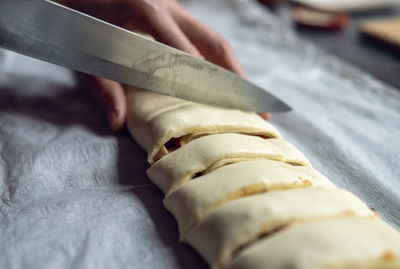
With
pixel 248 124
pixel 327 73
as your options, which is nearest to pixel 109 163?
pixel 248 124

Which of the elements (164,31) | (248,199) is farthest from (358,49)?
(248,199)

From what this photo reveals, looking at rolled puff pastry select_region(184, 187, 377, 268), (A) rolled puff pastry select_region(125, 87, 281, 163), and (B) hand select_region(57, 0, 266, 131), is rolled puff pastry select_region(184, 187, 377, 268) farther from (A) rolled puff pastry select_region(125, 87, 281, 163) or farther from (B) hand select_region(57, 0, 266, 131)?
(B) hand select_region(57, 0, 266, 131)

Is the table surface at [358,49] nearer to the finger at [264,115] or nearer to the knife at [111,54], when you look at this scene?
the finger at [264,115]

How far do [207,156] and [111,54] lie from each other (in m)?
0.50

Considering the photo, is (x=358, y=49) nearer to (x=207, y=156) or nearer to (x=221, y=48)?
(x=221, y=48)

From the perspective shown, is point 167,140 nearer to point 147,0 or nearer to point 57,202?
point 57,202

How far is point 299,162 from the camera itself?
134 centimetres

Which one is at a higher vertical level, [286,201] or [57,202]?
[286,201]

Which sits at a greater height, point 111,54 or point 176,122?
point 111,54

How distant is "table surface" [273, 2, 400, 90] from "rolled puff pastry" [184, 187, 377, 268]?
1.52 metres

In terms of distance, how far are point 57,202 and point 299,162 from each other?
0.85 metres

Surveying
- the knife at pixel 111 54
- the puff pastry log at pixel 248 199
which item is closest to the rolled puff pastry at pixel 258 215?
the puff pastry log at pixel 248 199

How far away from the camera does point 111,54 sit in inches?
52.4

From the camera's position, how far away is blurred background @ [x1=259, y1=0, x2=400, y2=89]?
254 cm
